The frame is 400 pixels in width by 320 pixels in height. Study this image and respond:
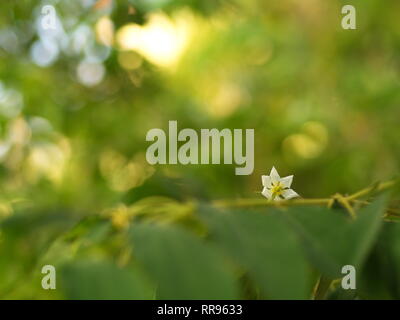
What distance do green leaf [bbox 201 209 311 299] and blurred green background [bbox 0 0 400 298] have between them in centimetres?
5

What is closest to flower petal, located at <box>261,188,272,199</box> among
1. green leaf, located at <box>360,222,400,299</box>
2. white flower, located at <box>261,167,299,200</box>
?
white flower, located at <box>261,167,299,200</box>

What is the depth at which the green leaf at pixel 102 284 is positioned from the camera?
0.24m

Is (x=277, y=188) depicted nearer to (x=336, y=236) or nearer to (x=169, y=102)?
(x=336, y=236)

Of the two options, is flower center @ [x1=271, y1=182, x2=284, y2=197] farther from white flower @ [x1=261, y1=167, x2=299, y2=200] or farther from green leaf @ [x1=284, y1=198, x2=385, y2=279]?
green leaf @ [x1=284, y1=198, x2=385, y2=279]

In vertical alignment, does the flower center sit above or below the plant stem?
below

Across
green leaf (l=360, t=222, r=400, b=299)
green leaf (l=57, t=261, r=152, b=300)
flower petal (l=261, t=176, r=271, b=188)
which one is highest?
flower petal (l=261, t=176, r=271, b=188)

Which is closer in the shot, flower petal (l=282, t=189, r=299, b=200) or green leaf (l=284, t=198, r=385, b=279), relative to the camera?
green leaf (l=284, t=198, r=385, b=279)

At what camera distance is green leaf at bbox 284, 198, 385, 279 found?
290 millimetres

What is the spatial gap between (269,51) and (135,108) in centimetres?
97

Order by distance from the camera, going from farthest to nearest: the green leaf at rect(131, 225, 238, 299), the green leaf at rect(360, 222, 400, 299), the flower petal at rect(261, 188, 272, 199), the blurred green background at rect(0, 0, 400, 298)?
the blurred green background at rect(0, 0, 400, 298)
the flower petal at rect(261, 188, 272, 199)
the green leaf at rect(360, 222, 400, 299)
the green leaf at rect(131, 225, 238, 299)

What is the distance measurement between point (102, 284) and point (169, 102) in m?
1.16

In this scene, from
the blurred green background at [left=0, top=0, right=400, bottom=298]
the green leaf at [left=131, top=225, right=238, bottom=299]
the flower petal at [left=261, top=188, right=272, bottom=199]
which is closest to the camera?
the green leaf at [left=131, top=225, right=238, bottom=299]
